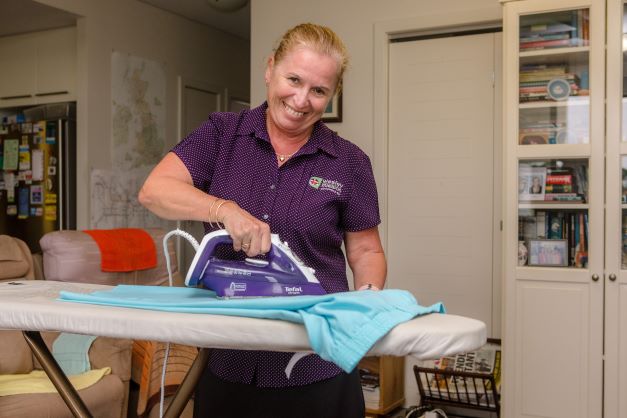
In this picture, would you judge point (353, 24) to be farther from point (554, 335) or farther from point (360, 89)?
point (554, 335)

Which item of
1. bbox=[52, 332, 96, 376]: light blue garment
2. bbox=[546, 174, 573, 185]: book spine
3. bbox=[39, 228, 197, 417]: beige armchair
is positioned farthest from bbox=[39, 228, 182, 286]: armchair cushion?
bbox=[546, 174, 573, 185]: book spine

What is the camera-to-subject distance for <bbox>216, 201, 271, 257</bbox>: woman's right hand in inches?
46.2

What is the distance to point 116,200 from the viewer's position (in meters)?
4.48

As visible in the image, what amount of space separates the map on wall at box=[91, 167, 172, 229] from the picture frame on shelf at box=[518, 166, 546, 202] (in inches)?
93.6

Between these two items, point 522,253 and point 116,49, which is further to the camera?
point 116,49

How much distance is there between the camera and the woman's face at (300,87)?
1.34 metres

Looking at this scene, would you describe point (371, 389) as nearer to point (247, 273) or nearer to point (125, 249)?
point (125, 249)

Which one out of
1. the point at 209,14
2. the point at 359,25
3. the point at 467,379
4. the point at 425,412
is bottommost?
the point at 425,412

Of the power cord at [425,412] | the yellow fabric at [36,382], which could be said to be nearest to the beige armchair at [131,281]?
the yellow fabric at [36,382]

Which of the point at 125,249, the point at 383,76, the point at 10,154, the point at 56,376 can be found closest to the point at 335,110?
the point at 383,76

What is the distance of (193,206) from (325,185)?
0.28 m

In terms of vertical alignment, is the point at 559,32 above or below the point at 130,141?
above

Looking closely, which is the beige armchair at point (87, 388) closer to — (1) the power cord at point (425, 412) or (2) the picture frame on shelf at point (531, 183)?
(1) the power cord at point (425, 412)

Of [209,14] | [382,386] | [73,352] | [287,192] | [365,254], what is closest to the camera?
[287,192]
